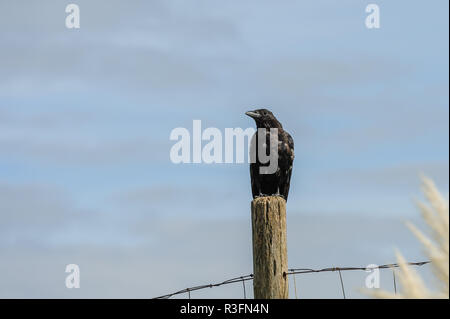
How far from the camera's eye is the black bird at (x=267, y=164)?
9.06 m

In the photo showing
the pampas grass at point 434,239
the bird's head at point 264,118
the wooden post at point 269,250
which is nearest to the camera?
the pampas grass at point 434,239

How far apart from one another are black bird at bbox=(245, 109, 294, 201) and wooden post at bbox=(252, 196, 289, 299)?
4.23 metres

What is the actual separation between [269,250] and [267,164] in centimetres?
466

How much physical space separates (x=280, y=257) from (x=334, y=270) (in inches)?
36.4

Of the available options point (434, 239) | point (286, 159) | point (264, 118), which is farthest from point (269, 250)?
point (264, 118)

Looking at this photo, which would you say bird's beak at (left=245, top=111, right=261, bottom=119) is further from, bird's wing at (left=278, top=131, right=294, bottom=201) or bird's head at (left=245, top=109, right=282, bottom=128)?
bird's wing at (left=278, top=131, right=294, bottom=201)

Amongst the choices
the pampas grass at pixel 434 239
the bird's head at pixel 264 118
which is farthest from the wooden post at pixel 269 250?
the bird's head at pixel 264 118

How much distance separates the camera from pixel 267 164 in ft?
30.2

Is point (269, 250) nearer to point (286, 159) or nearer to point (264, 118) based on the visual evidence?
point (286, 159)

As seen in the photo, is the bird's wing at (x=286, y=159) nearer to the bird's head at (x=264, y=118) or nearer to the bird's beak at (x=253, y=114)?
the bird's head at (x=264, y=118)

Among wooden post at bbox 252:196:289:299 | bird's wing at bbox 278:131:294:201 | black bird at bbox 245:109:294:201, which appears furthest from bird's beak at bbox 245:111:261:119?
wooden post at bbox 252:196:289:299

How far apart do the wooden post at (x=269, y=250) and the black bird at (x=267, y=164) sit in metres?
4.23

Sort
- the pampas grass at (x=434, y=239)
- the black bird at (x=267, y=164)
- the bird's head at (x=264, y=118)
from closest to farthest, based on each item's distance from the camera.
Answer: the pampas grass at (x=434, y=239)
the black bird at (x=267, y=164)
the bird's head at (x=264, y=118)
